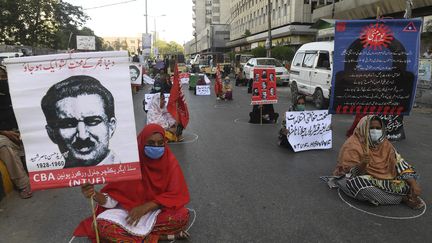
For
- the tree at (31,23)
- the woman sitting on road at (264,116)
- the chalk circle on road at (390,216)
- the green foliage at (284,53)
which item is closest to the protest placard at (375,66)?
the chalk circle on road at (390,216)

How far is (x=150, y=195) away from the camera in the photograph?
11.4ft

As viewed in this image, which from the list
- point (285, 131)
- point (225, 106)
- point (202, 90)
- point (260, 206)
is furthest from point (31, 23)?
point (260, 206)

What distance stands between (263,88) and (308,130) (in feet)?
9.52

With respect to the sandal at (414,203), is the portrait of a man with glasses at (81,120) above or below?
above

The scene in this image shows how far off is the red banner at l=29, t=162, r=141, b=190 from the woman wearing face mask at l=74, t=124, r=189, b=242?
42cm

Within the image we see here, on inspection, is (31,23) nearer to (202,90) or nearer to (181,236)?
(202,90)

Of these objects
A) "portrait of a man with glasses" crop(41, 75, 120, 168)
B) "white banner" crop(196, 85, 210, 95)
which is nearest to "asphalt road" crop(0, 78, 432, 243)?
"portrait of a man with glasses" crop(41, 75, 120, 168)

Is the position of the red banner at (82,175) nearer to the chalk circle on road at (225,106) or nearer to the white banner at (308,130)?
the white banner at (308,130)

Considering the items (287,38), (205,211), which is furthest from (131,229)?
(287,38)

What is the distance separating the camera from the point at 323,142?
7309 millimetres

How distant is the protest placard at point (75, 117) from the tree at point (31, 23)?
3839cm

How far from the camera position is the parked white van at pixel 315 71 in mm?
12148

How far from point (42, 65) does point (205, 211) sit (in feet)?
8.14

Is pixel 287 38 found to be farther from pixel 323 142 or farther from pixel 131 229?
pixel 131 229
